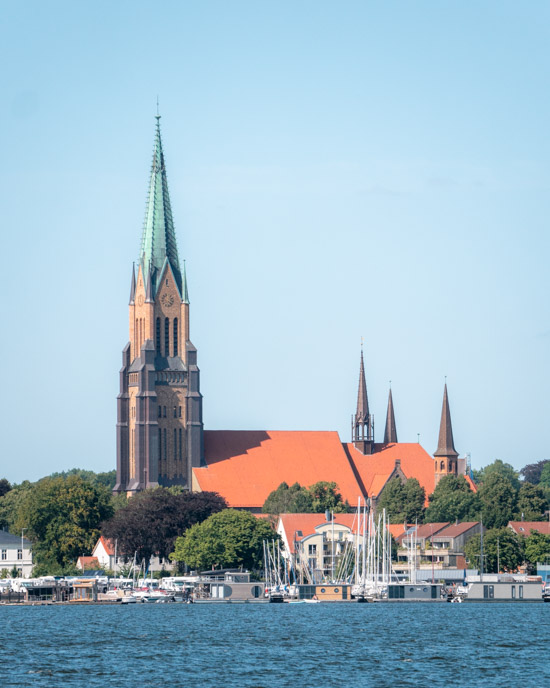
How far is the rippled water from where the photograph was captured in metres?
73.0

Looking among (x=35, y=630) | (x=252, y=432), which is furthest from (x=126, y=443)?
(x=35, y=630)

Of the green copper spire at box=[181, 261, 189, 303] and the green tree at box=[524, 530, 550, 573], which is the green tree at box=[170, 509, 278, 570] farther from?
the green copper spire at box=[181, 261, 189, 303]

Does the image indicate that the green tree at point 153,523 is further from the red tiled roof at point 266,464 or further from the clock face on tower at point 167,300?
the clock face on tower at point 167,300

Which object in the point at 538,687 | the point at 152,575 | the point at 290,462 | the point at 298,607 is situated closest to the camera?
the point at 538,687

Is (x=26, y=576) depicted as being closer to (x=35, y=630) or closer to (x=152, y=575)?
(x=152, y=575)

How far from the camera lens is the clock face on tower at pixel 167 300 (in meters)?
168

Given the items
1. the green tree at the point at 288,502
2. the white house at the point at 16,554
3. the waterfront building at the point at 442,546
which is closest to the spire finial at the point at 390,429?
the green tree at the point at 288,502

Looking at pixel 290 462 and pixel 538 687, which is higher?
pixel 290 462

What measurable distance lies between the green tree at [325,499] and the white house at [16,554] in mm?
27890

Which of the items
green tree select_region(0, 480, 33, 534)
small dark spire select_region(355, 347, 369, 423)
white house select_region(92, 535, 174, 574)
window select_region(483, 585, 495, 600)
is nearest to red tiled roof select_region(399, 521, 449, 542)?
window select_region(483, 585, 495, 600)

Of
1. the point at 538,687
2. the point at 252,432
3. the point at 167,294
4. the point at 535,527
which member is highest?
the point at 167,294

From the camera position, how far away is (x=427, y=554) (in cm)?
15462

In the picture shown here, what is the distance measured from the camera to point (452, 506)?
162m

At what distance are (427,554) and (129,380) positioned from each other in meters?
34.0
